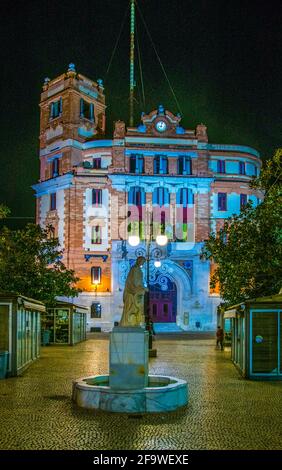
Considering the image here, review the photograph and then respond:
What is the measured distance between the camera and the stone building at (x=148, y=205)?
5666cm

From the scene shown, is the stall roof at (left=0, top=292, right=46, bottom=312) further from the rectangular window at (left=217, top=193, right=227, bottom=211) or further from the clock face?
the clock face

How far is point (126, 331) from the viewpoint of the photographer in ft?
48.1

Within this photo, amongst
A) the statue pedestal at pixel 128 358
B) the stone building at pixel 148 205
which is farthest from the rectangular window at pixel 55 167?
the statue pedestal at pixel 128 358

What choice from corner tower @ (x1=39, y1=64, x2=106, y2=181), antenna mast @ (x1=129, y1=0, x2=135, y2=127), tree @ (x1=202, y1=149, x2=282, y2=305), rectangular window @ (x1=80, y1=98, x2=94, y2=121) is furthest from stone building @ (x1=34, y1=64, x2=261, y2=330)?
tree @ (x1=202, y1=149, x2=282, y2=305)

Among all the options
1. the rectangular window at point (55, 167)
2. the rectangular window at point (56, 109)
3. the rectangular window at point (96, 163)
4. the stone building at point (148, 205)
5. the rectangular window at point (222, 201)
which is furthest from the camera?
the rectangular window at point (56, 109)

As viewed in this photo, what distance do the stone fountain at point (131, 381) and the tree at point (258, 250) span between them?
1329 cm

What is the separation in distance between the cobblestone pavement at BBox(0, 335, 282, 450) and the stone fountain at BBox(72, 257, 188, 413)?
337 millimetres

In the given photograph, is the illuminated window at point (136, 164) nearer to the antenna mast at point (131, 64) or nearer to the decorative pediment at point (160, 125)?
the decorative pediment at point (160, 125)

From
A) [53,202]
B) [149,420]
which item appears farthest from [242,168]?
[149,420]

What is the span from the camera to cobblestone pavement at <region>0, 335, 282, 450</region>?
33.4ft

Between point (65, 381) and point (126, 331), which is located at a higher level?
point (126, 331)
